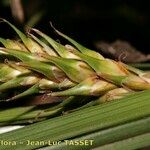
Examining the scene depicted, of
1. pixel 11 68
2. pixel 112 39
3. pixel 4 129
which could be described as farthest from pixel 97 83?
pixel 112 39

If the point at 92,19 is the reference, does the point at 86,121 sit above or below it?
below

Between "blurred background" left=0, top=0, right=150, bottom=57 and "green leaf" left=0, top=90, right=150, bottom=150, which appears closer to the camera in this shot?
"green leaf" left=0, top=90, right=150, bottom=150

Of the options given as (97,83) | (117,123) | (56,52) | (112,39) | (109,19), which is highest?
(109,19)

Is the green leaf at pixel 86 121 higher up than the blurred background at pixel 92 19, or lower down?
lower down

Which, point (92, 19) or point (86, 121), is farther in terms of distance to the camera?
point (92, 19)

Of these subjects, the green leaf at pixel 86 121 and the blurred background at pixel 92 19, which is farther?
the blurred background at pixel 92 19

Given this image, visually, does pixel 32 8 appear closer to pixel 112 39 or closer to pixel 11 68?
pixel 112 39

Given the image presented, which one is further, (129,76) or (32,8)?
(32,8)

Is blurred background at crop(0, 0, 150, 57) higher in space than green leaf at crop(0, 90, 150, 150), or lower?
higher
